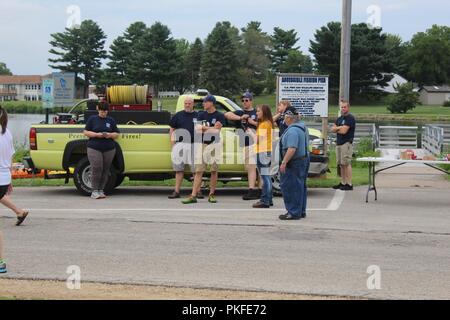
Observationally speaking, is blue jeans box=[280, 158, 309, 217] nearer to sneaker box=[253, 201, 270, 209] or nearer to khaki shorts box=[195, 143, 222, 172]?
sneaker box=[253, 201, 270, 209]

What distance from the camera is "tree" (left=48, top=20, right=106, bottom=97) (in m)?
94.0

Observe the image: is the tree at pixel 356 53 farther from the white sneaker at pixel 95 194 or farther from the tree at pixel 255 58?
the white sneaker at pixel 95 194

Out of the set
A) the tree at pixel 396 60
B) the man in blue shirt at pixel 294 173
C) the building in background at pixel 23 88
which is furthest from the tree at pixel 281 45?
the man in blue shirt at pixel 294 173

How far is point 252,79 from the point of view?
337 feet

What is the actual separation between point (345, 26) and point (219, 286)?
12402 mm

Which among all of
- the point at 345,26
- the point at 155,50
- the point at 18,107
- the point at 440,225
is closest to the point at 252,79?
the point at 155,50

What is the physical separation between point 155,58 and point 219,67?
832 cm

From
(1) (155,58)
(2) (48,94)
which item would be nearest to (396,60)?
(1) (155,58)

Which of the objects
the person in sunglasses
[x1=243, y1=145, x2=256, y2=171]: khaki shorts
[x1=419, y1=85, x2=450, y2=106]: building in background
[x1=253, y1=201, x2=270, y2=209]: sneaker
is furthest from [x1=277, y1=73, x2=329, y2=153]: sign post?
[x1=419, y1=85, x2=450, y2=106]: building in background

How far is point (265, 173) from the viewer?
1212 cm

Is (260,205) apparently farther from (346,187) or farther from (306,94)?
(306,94)

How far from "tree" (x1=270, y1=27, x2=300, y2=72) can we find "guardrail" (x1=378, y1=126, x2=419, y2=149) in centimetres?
8163

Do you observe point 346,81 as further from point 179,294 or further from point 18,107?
point 18,107

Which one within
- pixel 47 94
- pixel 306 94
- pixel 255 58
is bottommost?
pixel 306 94
